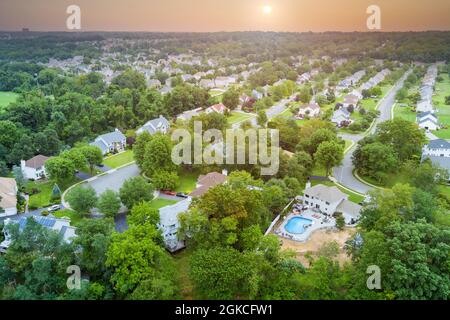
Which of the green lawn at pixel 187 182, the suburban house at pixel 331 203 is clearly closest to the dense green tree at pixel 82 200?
the green lawn at pixel 187 182

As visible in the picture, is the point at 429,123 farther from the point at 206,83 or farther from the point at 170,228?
the point at 206,83

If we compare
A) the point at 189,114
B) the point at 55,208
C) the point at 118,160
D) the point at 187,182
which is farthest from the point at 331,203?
the point at 189,114

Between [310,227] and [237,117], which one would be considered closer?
[310,227]

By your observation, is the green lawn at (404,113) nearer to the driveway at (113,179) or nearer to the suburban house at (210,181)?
the suburban house at (210,181)

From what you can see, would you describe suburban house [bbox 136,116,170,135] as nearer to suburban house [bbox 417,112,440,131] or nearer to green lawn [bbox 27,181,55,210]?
green lawn [bbox 27,181,55,210]

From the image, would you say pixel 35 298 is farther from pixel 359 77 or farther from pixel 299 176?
pixel 359 77

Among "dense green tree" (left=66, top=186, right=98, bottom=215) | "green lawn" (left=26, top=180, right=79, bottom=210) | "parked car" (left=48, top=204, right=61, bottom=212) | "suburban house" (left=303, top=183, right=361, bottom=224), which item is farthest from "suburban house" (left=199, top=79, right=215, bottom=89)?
"dense green tree" (left=66, top=186, right=98, bottom=215)
